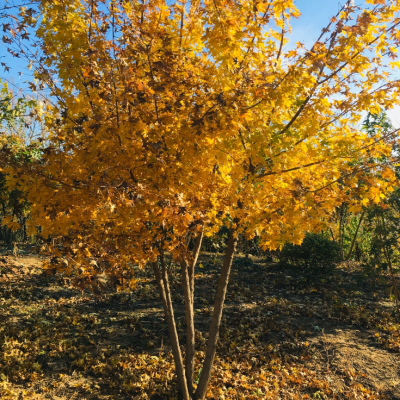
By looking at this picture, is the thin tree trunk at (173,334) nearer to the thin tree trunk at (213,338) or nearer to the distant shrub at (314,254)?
the thin tree trunk at (213,338)

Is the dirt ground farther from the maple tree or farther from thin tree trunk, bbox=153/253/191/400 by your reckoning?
the maple tree

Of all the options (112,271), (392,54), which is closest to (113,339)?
(112,271)

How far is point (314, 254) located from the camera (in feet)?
30.3

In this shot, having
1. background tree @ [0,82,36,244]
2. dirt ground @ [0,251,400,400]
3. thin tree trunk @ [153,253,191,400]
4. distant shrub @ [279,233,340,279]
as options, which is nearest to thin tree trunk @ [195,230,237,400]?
thin tree trunk @ [153,253,191,400]

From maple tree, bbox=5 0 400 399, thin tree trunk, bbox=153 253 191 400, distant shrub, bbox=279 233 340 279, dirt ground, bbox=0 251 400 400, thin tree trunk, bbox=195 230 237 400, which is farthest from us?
distant shrub, bbox=279 233 340 279

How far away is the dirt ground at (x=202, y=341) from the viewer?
4.47 m

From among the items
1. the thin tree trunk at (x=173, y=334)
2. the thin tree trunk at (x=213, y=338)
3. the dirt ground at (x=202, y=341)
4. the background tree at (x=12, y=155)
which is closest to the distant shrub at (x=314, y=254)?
the dirt ground at (x=202, y=341)

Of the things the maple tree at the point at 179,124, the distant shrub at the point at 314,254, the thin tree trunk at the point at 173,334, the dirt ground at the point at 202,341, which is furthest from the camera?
the distant shrub at the point at 314,254

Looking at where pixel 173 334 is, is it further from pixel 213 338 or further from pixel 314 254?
pixel 314 254

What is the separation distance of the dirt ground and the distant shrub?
1.94ft

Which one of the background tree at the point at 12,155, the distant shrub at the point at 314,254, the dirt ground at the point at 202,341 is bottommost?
the dirt ground at the point at 202,341

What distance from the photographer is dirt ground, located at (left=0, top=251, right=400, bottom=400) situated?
176 inches

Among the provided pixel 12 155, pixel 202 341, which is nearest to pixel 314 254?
pixel 202 341

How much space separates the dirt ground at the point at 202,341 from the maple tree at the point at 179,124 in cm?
202
